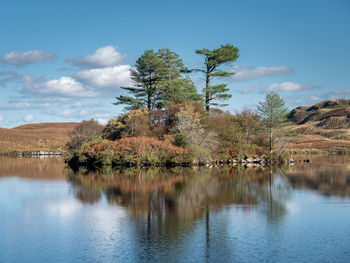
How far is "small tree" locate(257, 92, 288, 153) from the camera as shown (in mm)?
53219

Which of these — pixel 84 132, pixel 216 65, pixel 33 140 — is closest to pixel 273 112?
pixel 216 65

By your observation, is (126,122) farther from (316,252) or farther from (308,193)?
(316,252)

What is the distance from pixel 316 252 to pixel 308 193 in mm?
12975

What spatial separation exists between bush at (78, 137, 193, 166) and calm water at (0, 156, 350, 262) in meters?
18.0

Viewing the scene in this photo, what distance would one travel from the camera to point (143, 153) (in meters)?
45.7

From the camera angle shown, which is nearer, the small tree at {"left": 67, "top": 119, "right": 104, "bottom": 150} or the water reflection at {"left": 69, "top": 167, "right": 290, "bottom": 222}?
the water reflection at {"left": 69, "top": 167, "right": 290, "bottom": 222}

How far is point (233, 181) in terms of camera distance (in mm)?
29266

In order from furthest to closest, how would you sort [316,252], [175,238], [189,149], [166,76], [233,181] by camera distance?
[166,76] < [189,149] < [233,181] < [175,238] < [316,252]

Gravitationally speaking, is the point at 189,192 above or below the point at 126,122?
below

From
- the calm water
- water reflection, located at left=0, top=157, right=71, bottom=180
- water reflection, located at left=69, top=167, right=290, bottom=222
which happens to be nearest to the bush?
water reflection, located at left=0, top=157, right=71, bottom=180

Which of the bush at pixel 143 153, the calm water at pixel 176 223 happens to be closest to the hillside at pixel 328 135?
the bush at pixel 143 153

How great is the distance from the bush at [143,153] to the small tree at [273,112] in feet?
45.8

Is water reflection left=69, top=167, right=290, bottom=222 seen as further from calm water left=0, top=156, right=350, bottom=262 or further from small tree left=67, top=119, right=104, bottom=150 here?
small tree left=67, top=119, right=104, bottom=150

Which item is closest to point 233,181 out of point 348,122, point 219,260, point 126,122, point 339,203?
point 339,203
